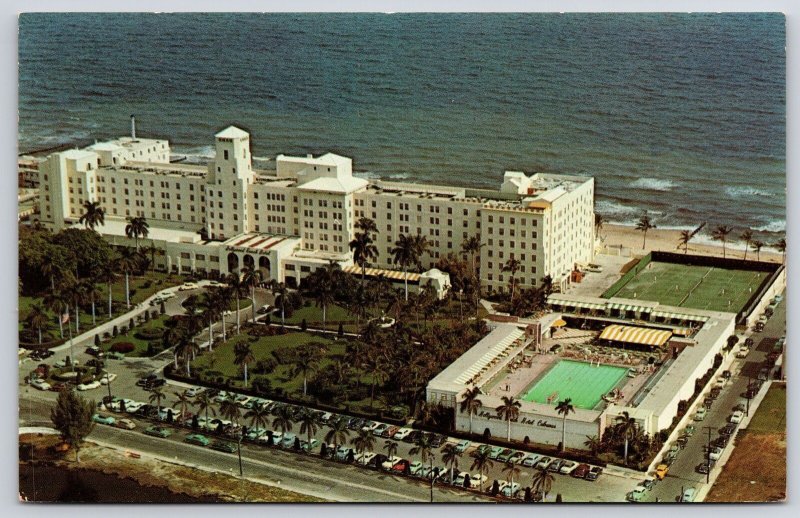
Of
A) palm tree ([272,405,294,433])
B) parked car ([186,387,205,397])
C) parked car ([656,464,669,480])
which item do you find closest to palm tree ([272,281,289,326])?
parked car ([186,387,205,397])

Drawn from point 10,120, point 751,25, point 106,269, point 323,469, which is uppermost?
point 751,25

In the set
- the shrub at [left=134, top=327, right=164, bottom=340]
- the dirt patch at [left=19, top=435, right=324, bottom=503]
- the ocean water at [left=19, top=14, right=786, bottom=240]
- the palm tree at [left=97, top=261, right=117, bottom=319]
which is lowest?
the dirt patch at [left=19, top=435, right=324, bottom=503]

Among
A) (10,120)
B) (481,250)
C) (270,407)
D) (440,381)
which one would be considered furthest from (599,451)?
(10,120)

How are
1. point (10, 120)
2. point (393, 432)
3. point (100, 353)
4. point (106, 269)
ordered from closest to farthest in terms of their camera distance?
point (10, 120) < point (393, 432) < point (100, 353) < point (106, 269)

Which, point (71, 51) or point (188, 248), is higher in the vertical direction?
point (71, 51)

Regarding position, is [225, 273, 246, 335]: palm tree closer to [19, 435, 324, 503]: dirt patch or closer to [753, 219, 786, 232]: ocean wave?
[19, 435, 324, 503]: dirt patch

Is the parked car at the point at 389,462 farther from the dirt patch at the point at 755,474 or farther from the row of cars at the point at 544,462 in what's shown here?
the dirt patch at the point at 755,474

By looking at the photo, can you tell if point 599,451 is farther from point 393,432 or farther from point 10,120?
point 10,120
